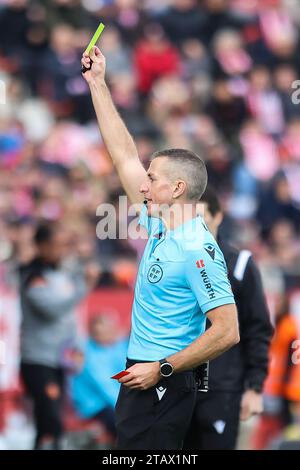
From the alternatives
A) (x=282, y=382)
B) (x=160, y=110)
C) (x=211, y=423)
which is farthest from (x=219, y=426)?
(x=160, y=110)

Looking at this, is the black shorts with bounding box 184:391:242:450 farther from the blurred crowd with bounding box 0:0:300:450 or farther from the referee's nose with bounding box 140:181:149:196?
the blurred crowd with bounding box 0:0:300:450

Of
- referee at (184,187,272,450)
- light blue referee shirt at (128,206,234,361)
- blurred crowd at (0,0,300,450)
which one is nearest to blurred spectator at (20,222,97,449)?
blurred crowd at (0,0,300,450)

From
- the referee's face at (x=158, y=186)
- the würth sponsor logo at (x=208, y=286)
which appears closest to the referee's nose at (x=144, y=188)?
the referee's face at (x=158, y=186)

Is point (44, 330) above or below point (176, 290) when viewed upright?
above

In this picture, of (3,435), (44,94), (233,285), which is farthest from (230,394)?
(44,94)

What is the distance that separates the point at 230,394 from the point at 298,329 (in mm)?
3877

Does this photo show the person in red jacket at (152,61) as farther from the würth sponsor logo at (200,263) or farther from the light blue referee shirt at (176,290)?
the würth sponsor logo at (200,263)

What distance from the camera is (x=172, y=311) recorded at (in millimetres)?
5133

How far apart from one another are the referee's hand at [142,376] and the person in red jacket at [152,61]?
32.0 ft

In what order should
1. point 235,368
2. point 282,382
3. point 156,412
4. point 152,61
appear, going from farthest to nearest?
point 152,61 < point 282,382 < point 235,368 < point 156,412

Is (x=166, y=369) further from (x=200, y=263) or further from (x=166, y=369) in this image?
(x=200, y=263)

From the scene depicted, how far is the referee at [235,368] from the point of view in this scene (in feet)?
22.0

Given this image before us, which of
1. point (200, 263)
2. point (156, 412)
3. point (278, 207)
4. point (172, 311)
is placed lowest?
point (156, 412)

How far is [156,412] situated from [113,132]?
1.55 metres
